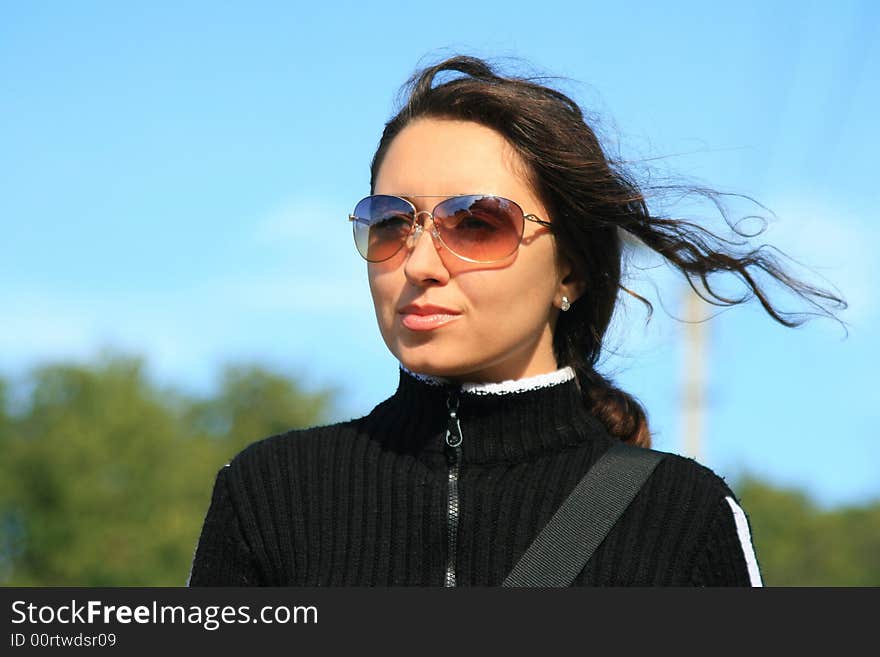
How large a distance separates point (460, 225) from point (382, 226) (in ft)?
0.75

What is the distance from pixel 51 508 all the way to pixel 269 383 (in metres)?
19.7

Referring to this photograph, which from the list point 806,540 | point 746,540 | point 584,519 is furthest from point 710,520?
point 806,540

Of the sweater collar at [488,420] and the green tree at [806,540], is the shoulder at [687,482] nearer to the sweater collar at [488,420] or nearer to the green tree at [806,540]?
the sweater collar at [488,420]

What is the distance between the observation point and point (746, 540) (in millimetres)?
3062

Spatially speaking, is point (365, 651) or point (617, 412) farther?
point (617, 412)

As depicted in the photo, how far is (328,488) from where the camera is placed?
3.23 m

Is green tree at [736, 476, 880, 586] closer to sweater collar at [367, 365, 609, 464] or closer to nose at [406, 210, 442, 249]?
sweater collar at [367, 365, 609, 464]

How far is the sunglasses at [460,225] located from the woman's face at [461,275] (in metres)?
0.02

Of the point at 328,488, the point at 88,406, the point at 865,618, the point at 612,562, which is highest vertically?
the point at 88,406

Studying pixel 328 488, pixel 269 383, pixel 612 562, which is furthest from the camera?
pixel 269 383

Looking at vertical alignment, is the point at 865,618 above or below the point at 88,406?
below

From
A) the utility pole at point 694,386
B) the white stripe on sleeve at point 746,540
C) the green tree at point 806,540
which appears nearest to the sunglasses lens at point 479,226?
the white stripe on sleeve at point 746,540

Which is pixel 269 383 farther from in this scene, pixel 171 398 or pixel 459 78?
pixel 459 78

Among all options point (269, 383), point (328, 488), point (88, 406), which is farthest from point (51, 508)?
point (328, 488)
